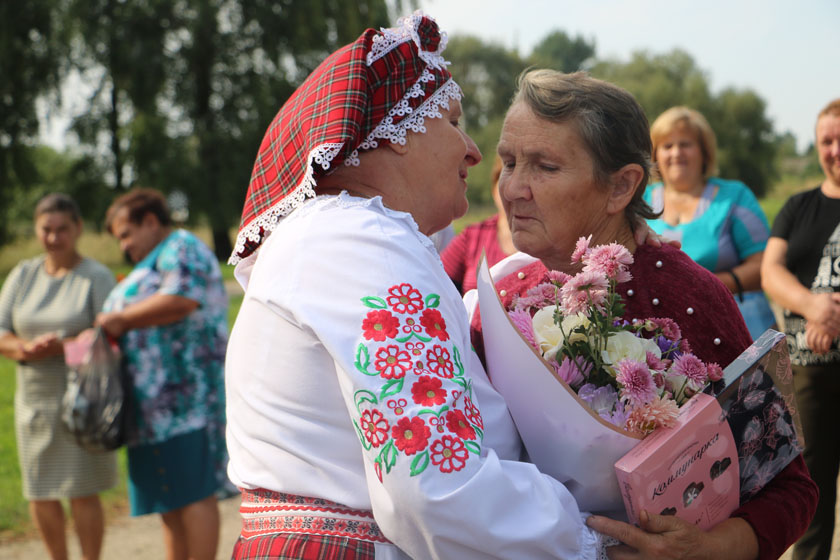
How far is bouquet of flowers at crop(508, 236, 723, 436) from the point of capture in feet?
5.04

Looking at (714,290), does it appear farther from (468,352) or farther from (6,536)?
(6,536)

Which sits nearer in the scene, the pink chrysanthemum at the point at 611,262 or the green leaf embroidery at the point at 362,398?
the green leaf embroidery at the point at 362,398

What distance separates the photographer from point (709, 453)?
1.64 m

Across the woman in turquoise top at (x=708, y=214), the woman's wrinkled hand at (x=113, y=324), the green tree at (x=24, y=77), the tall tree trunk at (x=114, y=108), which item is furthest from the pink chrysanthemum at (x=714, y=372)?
Result: the green tree at (x=24, y=77)

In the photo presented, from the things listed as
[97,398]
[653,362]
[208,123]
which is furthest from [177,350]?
[208,123]

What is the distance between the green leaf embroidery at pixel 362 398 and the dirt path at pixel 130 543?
406 cm

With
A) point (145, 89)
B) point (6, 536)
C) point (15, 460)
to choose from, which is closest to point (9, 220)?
point (145, 89)

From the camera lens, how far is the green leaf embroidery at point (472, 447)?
1.40m

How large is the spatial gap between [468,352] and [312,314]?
357 mm

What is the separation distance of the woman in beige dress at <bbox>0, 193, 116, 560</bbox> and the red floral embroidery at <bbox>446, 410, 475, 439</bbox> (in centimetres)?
433

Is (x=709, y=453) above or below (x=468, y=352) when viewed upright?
below

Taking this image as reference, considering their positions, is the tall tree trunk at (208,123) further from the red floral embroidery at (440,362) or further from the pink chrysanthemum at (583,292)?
the red floral embroidery at (440,362)

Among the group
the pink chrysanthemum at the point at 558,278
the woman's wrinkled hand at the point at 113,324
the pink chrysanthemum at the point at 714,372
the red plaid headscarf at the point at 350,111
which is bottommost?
the woman's wrinkled hand at the point at 113,324

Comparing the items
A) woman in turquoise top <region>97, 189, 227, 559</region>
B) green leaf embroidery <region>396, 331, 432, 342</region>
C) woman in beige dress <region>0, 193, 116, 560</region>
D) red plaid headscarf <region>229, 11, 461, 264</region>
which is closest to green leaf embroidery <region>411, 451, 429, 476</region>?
green leaf embroidery <region>396, 331, 432, 342</region>
